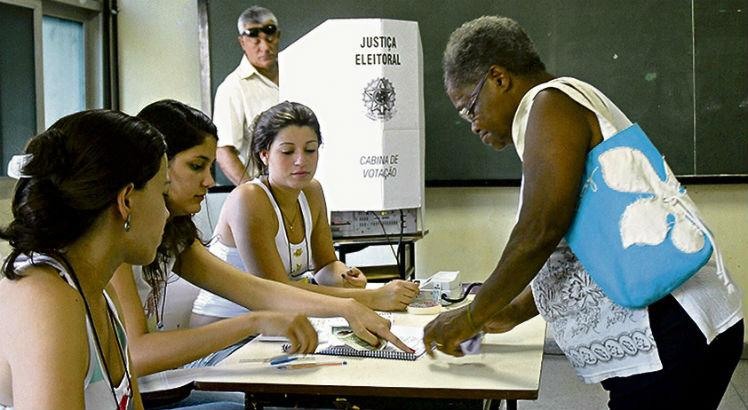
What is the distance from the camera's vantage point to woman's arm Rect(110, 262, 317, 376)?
195 centimetres

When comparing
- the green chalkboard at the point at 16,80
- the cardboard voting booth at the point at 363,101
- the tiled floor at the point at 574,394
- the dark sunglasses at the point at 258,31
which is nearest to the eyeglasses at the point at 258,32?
the dark sunglasses at the point at 258,31

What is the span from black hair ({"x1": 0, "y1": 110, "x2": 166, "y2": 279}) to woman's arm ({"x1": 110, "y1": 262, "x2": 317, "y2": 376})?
0.60m

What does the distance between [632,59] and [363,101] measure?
155 centimetres

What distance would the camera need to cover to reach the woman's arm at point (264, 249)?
254 centimetres

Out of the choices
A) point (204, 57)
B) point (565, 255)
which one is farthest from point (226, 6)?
point (565, 255)

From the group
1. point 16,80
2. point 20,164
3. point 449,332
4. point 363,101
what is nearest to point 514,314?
point 449,332

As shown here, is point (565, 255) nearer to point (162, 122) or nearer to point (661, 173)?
point (661, 173)

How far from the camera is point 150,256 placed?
57.9 inches

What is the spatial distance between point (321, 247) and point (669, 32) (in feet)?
7.71

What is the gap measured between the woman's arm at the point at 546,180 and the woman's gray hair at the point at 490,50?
0.56ft

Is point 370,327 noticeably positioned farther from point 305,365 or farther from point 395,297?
point 395,297

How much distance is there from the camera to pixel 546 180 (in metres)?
1.61

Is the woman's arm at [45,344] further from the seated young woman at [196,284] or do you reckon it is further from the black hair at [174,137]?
the black hair at [174,137]

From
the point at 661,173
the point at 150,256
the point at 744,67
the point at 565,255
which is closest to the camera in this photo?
the point at 150,256
